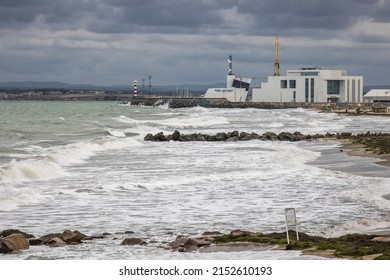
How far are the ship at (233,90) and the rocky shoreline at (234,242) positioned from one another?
165 metres

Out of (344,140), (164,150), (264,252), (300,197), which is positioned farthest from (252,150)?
(264,252)

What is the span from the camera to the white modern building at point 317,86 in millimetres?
150413

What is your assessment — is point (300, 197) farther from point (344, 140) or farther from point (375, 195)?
point (344, 140)

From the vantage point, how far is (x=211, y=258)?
1269cm

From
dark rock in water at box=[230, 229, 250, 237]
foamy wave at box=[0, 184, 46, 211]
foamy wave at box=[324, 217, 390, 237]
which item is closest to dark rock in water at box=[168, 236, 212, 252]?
dark rock in water at box=[230, 229, 250, 237]

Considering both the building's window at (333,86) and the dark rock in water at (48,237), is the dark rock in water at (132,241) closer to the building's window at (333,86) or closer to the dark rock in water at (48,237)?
the dark rock in water at (48,237)

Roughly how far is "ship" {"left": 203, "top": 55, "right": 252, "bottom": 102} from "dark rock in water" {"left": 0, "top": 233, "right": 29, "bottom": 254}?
16597cm

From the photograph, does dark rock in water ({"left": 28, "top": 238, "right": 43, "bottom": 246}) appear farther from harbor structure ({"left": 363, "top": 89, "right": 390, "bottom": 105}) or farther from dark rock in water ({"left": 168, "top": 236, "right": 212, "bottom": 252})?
harbor structure ({"left": 363, "top": 89, "right": 390, "bottom": 105})

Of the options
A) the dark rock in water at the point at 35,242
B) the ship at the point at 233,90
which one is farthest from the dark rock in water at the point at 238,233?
the ship at the point at 233,90

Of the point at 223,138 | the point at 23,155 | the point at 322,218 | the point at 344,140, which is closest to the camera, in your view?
the point at 322,218

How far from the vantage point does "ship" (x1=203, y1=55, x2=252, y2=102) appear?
180825 millimetres

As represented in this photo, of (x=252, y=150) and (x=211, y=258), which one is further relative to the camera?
(x=252, y=150)

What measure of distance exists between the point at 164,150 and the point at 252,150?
14.1 feet

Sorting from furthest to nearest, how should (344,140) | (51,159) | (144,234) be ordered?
(344,140) < (51,159) < (144,234)
